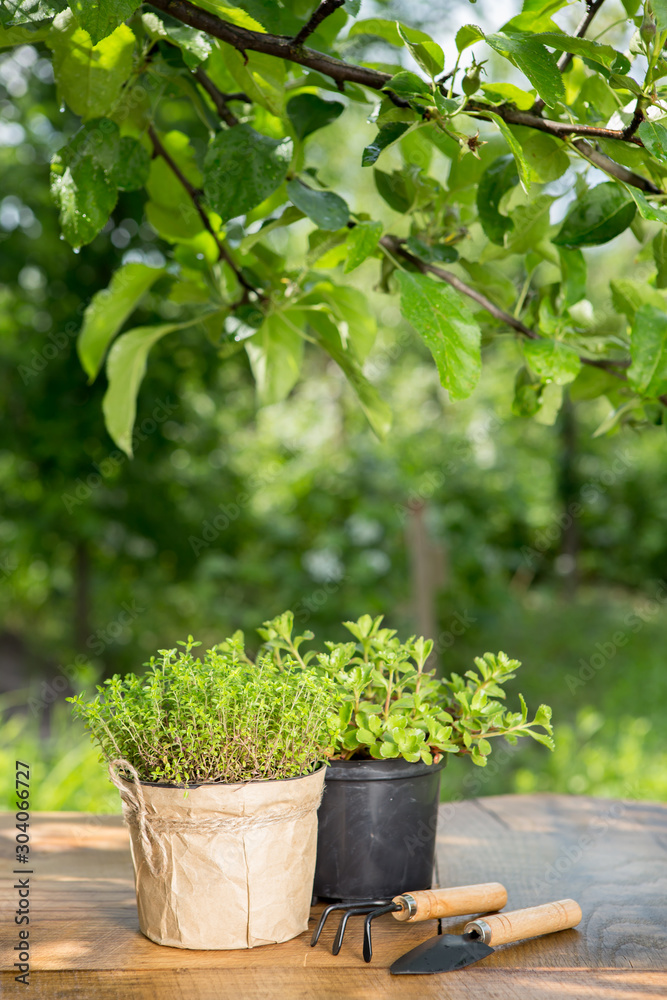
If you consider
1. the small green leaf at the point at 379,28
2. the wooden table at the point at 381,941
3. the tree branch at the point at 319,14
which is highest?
the small green leaf at the point at 379,28

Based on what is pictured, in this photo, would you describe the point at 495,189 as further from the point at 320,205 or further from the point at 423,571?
the point at 423,571

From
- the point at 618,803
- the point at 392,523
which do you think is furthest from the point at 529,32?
the point at 392,523

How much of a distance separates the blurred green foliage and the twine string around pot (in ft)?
5.71

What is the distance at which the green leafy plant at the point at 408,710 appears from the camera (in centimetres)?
69

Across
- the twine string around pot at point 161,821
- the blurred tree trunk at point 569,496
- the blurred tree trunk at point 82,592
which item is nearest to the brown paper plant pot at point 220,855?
the twine string around pot at point 161,821

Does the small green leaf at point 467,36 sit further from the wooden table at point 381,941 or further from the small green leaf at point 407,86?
the wooden table at point 381,941

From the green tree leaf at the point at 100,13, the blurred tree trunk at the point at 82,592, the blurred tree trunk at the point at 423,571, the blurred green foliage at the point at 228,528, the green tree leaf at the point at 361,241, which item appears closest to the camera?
the green tree leaf at the point at 100,13

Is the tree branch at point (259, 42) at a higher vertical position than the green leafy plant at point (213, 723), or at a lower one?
higher

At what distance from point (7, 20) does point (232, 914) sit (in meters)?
0.70

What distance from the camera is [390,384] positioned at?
223 inches

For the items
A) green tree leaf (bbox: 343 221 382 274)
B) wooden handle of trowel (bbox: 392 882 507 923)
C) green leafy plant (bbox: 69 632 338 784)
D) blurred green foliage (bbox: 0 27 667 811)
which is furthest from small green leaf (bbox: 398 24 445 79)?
blurred green foliage (bbox: 0 27 667 811)

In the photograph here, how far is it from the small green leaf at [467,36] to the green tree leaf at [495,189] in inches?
5.5

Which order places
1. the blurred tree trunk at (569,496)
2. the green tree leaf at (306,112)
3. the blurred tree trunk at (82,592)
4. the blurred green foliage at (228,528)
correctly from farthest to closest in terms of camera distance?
the blurred tree trunk at (569,496)
the blurred tree trunk at (82,592)
the blurred green foliage at (228,528)
the green tree leaf at (306,112)

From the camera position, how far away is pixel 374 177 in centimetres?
77
